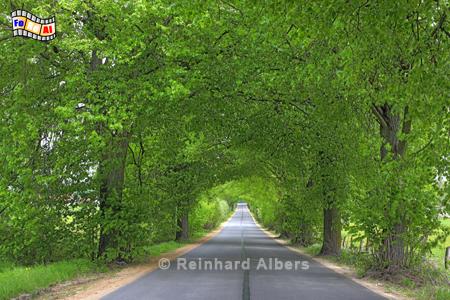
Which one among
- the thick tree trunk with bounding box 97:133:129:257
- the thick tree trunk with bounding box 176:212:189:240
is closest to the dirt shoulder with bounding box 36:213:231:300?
the thick tree trunk with bounding box 97:133:129:257

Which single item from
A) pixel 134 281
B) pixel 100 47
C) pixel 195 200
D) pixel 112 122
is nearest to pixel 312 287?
pixel 134 281

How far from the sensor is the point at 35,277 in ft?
40.7

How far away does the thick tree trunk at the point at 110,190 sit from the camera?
57.9 ft

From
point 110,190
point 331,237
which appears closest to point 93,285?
point 110,190

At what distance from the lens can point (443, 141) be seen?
8227 millimetres

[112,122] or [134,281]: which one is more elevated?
[112,122]

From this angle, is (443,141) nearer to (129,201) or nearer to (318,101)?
(318,101)

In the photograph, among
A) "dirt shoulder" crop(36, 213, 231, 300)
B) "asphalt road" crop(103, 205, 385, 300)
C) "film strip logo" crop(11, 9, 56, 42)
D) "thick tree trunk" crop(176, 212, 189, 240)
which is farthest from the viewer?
"thick tree trunk" crop(176, 212, 189, 240)

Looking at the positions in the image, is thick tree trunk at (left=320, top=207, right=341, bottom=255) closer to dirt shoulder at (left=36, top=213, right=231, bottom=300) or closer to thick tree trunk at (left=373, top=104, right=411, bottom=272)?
thick tree trunk at (left=373, top=104, right=411, bottom=272)

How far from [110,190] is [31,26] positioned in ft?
21.1

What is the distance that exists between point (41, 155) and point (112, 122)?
4.47 meters

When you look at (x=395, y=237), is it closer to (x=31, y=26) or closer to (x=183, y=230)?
(x=31, y=26)

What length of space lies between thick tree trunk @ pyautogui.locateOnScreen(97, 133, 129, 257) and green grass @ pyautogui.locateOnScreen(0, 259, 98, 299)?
2170 mm

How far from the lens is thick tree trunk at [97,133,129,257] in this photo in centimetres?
1766
